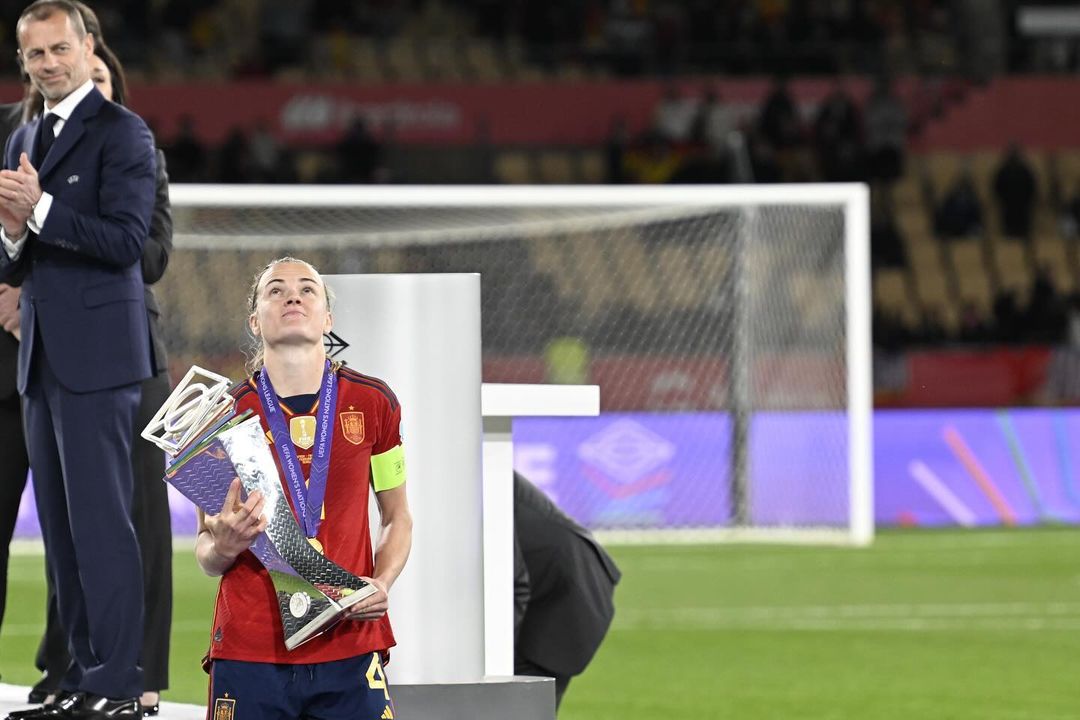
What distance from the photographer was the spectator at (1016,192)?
19484 mm

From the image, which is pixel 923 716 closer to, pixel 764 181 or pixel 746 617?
pixel 746 617

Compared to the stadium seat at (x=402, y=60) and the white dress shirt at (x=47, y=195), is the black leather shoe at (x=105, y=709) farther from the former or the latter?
the stadium seat at (x=402, y=60)

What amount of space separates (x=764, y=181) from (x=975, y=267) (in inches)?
95.8

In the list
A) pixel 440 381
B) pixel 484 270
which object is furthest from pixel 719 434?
pixel 440 381

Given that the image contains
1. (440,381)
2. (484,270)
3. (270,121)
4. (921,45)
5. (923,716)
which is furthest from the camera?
(921,45)

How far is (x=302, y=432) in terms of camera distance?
3.30 m

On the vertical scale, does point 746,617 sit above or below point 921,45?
below

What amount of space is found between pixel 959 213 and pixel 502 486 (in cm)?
1613

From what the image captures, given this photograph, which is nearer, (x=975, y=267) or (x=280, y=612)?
(x=280, y=612)

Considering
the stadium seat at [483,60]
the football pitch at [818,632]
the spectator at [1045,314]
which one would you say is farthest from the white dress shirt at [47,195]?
the stadium seat at [483,60]

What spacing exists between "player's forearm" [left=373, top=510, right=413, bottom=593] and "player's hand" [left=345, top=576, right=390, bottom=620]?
70 mm

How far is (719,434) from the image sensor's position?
13.0 m

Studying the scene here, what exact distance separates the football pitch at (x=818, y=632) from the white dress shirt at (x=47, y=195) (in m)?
2.41

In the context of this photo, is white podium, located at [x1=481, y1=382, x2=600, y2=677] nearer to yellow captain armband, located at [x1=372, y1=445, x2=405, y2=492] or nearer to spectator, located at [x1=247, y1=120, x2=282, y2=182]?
yellow captain armband, located at [x1=372, y1=445, x2=405, y2=492]
